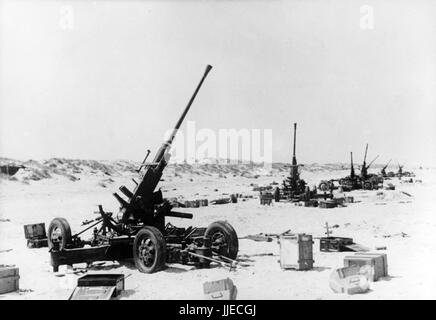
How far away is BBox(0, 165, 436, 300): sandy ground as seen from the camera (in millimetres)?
8141

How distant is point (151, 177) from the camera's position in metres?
Answer: 10.8

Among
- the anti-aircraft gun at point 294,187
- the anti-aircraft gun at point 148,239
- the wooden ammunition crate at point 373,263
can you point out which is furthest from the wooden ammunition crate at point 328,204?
the wooden ammunition crate at point 373,263

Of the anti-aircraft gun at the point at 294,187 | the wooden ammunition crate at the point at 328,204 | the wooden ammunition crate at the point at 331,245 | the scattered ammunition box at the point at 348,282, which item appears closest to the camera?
the scattered ammunition box at the point at 348,282

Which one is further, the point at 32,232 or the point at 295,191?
the point at 295,191

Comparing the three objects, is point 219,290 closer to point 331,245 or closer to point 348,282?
point 348,282

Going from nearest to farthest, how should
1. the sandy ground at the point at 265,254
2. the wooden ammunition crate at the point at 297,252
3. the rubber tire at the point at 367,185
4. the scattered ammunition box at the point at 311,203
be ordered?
the sandy ground at the point at 265,254 < the wooden ammunition crate at the point at 297,252 < the scattered ammunition box at the point at 311,203 < the rubber tire at the point at 367,185

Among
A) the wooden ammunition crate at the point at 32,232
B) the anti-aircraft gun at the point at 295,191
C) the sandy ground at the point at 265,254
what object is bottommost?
the sandy ground at the point at 265,254

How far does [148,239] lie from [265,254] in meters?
3.12

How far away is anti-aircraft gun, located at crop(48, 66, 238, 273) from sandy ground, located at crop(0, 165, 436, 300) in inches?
11.8

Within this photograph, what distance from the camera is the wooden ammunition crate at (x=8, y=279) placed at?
838cm

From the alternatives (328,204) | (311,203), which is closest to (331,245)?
(328,204)

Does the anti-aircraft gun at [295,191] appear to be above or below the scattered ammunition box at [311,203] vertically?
above

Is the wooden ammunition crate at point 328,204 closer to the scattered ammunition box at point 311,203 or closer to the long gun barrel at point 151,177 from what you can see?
the scattered ammunition box at point 311,203
